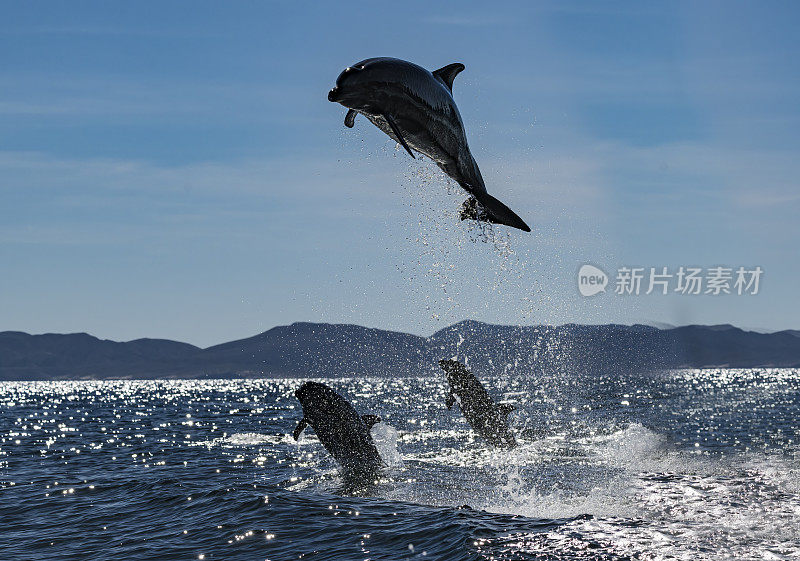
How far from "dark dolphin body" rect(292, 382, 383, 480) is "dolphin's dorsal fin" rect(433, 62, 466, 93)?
33.3 feet

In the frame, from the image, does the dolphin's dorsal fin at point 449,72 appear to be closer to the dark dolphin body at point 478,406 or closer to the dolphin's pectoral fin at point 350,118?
the dolphin's pectoral fin at point 350,118

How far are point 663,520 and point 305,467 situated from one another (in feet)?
38.3

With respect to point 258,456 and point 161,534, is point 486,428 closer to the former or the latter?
point 258,456

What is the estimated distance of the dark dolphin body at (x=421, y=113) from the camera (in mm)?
9211

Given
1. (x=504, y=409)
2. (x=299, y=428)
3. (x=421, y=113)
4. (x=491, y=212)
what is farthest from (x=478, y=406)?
(x=421, y=113)

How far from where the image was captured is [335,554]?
11867mm

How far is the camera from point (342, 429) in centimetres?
2016

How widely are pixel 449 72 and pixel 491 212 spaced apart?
2.33m

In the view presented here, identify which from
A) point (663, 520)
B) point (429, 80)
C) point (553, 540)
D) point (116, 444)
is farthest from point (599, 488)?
point (116, 444)

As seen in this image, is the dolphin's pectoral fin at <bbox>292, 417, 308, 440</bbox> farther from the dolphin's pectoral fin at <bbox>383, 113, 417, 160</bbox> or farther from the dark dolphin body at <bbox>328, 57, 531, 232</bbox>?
the dolphin's pectoral fin at <bbox>383, 113, 417, 160</bbox>

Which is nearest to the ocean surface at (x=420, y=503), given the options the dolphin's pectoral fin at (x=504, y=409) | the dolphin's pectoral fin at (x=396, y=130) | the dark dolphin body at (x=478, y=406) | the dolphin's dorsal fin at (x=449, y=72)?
the dark dolphin body at (x=478, y=406)

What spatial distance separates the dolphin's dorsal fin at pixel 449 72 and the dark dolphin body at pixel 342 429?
10151 mm

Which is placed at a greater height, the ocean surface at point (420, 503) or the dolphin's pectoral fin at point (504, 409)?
the dolphin's pectoral fin at point (504, 409)

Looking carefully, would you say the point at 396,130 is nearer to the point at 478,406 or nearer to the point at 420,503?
the point at 420,503
